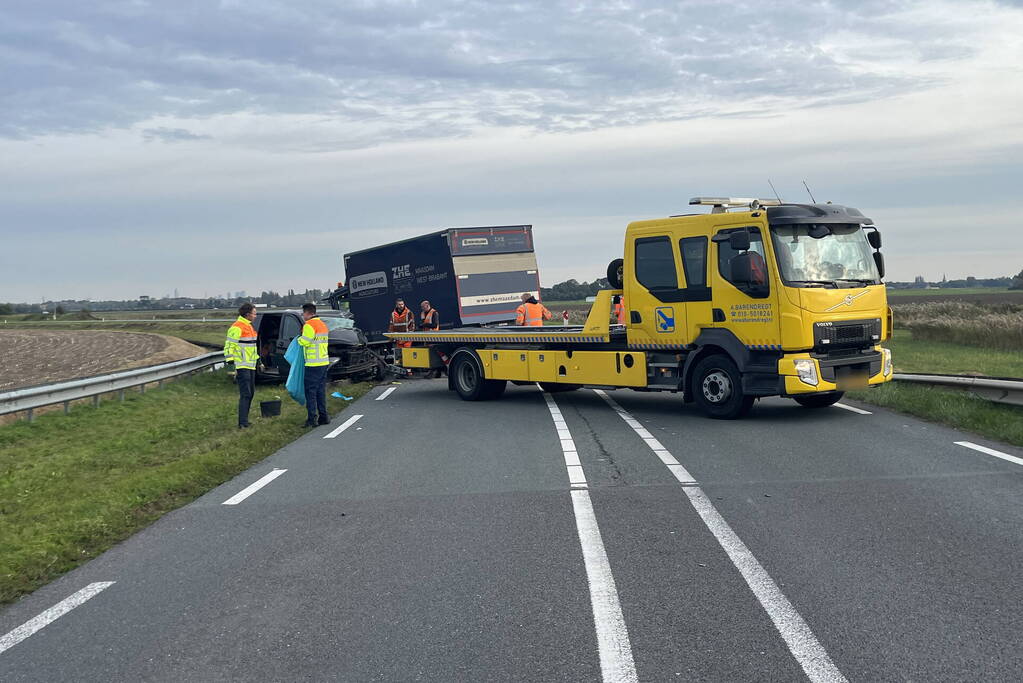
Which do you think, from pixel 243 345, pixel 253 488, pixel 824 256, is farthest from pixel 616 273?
pixel 253 488

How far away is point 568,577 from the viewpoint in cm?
588

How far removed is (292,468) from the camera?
34.5 ft

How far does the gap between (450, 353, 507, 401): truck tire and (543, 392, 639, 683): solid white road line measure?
29.8ft

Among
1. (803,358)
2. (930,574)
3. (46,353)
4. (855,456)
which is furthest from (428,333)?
(46,353)

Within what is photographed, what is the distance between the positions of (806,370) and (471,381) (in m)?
7.17

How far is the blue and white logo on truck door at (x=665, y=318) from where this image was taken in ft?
47.4

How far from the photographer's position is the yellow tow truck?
1306 centimetres

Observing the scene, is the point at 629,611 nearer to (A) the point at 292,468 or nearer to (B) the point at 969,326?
(A) the point at 292,468

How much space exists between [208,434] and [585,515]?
811 centimetres

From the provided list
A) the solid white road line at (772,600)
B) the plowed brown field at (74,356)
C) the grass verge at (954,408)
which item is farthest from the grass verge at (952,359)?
the plowed brown field at (74,356)

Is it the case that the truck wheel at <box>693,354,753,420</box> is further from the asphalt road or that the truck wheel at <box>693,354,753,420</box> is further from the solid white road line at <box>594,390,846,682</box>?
the solid white road line at <box>594,390,846,682</box>

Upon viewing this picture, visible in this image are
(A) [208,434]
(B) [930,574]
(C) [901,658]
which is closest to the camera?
(C) [901,658]

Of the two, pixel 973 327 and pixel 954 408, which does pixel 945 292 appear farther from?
pixel 954 408

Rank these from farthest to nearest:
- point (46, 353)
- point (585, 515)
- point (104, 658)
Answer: point (46, 353) → point (585, 515) → point (104, 658)
